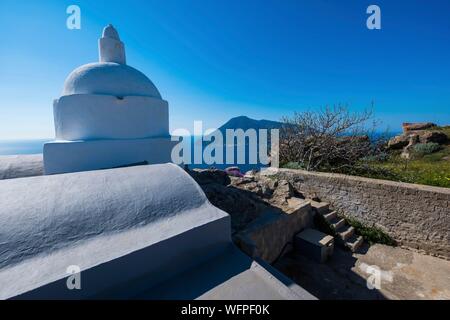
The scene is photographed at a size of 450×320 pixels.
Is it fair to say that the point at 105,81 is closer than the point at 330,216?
Yes

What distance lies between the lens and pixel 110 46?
20.3 ft

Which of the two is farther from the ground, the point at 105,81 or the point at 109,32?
the point at 109,32

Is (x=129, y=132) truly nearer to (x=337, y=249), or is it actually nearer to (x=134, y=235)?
(x=134, y=235)

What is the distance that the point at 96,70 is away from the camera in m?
5.65

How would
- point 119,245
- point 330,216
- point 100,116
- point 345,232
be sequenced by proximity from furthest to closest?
point 330,216 < point 345,232 < point 100,116 < point 119,245

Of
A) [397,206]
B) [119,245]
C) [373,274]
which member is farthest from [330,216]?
[119,245]

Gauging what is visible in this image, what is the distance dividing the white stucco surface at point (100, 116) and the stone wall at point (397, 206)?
5.85m

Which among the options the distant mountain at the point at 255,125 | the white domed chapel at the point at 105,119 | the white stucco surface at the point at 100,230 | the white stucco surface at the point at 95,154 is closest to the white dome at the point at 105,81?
the white domed chapel at the point at 105,119

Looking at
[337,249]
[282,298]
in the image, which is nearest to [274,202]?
[337,249]

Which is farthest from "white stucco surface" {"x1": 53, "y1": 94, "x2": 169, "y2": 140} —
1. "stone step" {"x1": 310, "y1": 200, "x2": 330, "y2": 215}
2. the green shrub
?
the green shrub

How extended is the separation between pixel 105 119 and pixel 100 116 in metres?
0.13

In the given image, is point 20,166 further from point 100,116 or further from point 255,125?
point 255,125

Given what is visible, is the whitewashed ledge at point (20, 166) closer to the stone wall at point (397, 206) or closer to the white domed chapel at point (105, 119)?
the white domed chapel at point (105, 119)

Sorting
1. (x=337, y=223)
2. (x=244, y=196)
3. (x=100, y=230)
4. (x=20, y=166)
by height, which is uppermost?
(x=20, y=166)
